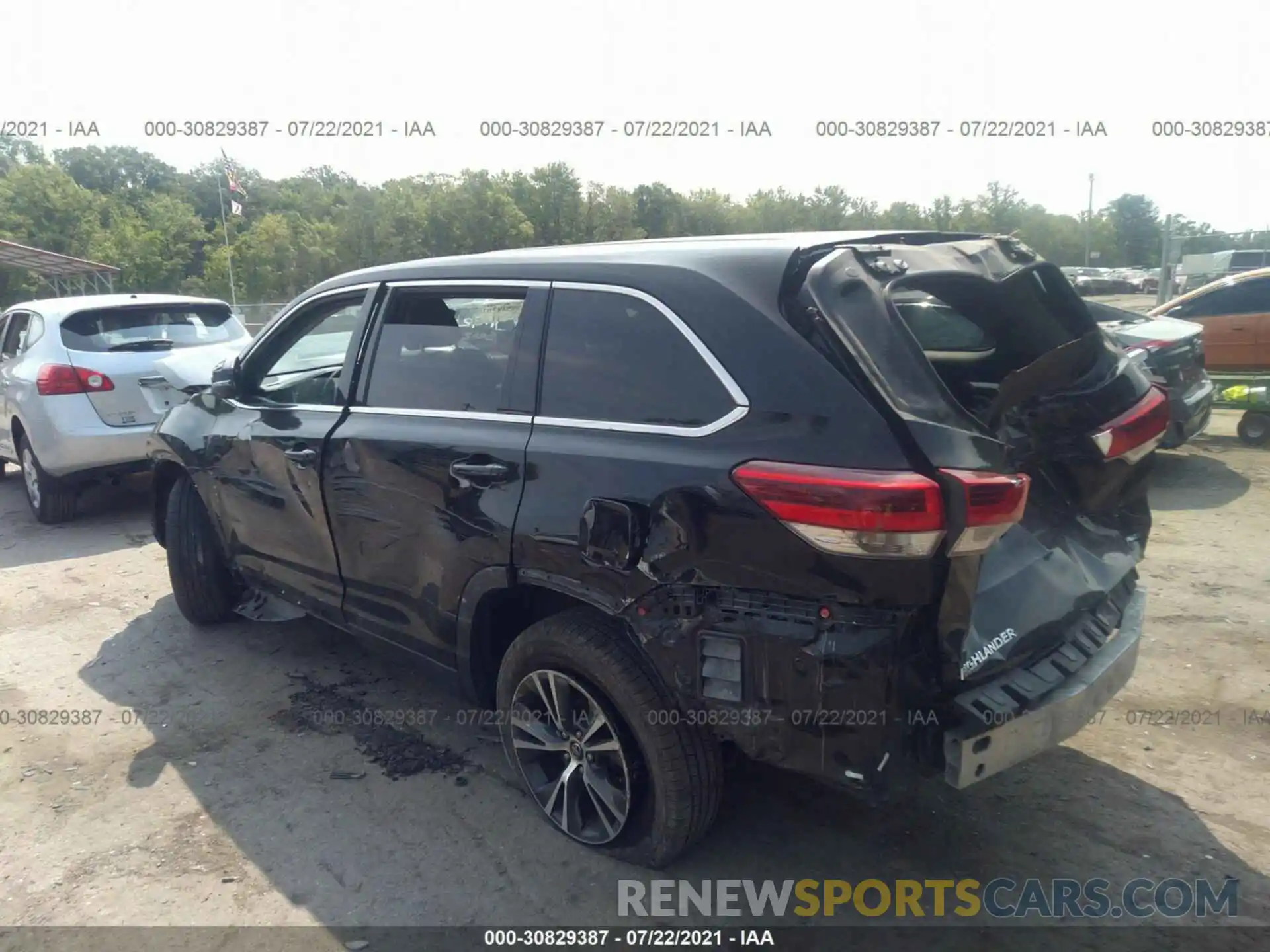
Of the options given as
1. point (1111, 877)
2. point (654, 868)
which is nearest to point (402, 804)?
point (654, 868)

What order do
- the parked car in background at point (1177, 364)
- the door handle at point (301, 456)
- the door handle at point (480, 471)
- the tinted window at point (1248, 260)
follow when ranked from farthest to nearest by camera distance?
the tinted window at point (1248, 260) < the parked car in background at point (1177, 364) < the door handle at point (301, 456) < the door handle at point (480, 471)

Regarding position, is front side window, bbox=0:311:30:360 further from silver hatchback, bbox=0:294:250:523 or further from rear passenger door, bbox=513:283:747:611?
rear passenger door, bbox=513:283:747:611

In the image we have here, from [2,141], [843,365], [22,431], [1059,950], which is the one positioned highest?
[2,141]

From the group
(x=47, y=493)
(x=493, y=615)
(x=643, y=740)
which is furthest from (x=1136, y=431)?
(x=47, y=493)

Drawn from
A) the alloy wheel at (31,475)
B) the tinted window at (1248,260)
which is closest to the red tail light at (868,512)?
the alloy wheel at (31,475)

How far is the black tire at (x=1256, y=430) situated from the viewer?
8914mm

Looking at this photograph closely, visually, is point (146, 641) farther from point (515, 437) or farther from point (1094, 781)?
point (1094, 781)

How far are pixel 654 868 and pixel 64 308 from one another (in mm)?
6932

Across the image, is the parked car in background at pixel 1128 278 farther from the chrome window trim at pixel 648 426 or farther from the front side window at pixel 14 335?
the front side window at pixel 14 335

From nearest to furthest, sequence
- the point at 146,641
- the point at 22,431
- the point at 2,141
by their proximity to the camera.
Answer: the point at 146,641
the point at 22,431
the point at 2,141

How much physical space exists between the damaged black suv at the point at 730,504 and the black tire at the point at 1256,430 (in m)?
6.89

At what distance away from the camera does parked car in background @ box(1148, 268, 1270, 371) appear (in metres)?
9.36

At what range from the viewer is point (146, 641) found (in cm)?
501

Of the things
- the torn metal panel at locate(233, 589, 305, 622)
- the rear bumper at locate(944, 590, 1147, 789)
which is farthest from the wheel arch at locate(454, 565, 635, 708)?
the torn metal panel at locate(233, 589, 305, 622)
